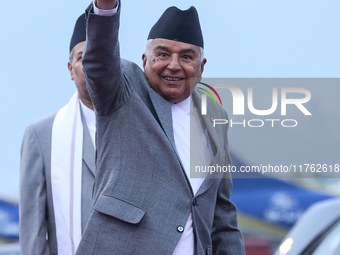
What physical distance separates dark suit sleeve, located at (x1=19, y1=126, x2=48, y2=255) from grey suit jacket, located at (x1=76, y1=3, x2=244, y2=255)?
76 cm

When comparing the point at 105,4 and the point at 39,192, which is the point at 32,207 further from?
the point at 105,4

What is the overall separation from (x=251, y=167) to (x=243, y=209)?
323 mm

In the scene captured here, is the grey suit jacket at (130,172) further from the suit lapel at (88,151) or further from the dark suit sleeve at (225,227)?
the suit lapel at (88,151)

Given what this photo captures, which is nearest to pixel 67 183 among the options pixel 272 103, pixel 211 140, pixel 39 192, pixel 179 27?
pixel 39 192

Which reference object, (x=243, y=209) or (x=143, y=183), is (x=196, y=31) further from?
(x=243, y=209)

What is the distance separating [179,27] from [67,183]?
95 centimetres

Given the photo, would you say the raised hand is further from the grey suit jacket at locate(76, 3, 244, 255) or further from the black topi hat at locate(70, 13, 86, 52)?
the black topi hat at locate(70, 13, 86, 52)

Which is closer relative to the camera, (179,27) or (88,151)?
(179,27)

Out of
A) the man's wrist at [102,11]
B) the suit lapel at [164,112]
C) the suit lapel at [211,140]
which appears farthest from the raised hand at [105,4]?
the suit lapel at [211,140]

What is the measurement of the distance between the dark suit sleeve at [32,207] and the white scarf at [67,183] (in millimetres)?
63

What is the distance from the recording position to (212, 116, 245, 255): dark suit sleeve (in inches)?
76.2

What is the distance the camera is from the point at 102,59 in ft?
4.79

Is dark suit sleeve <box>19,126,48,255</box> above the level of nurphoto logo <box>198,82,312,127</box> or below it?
below

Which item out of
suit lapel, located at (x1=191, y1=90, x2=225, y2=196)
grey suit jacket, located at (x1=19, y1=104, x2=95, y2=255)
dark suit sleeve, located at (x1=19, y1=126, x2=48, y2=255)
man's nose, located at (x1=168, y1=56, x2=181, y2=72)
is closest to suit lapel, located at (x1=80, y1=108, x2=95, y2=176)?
grey suit jacket, located at (x1=19, y1=104, x2=95, y2=255)
